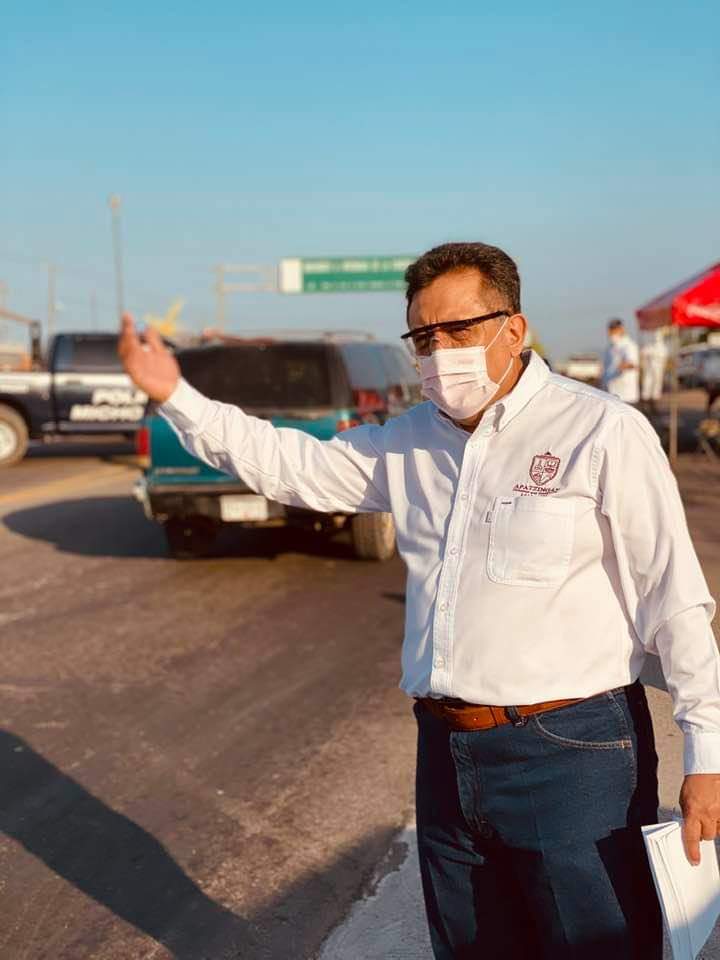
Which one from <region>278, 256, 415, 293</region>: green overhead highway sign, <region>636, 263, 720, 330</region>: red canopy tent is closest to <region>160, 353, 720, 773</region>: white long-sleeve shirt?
<region>636, 263, 720, 330</region>: red canopy tent

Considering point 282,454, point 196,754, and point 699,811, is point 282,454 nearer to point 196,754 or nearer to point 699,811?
point 699,811

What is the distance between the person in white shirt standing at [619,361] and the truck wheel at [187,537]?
863 cm

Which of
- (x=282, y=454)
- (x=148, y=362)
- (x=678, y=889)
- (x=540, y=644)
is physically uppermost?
(x=148, y=362)

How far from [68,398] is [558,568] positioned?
60.3ft

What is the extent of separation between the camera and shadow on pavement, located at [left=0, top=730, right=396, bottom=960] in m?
3.59

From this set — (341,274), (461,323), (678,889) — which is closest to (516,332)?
Answer: (461,323)

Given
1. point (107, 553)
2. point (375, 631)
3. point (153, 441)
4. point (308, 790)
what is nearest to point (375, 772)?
point (308, 790)

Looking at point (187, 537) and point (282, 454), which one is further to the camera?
point (187, 537)

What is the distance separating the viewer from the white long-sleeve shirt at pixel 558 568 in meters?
Answer: 2.10

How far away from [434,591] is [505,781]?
1.24 feet

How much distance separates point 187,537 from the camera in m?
10.1

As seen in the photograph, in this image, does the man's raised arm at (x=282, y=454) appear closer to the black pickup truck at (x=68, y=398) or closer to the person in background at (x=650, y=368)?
the black pickup truck at (x=68, y=398)

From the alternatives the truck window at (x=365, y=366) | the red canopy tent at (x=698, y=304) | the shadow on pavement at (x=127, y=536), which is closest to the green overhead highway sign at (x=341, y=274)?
the red canopy tent at (x=698, y=304)

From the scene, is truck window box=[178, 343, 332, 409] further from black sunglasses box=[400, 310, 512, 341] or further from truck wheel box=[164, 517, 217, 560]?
black sunglasses box=[400, 310, 512, 341]
